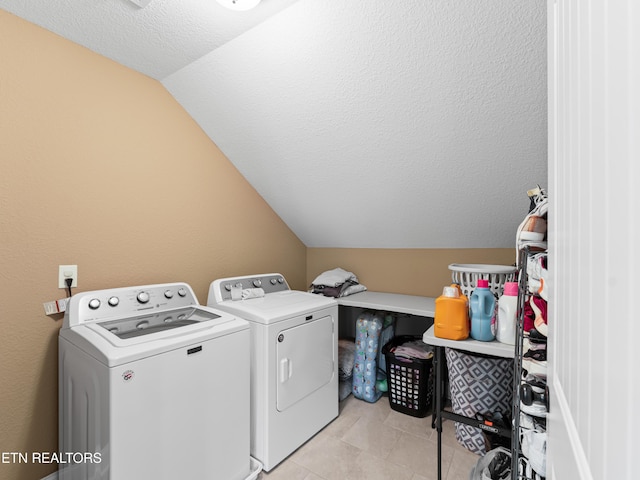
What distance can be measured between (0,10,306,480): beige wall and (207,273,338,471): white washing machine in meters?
0.57

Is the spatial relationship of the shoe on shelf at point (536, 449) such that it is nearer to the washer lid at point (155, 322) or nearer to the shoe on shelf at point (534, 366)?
the shoe on shelf at point (534, 366)

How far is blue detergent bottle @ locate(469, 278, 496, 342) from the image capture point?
1555mm

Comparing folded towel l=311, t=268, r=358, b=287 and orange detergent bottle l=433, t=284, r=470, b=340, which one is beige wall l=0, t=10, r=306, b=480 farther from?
orange detergent bottle l=433, t=284, r=470, b=340

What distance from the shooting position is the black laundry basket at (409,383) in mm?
2377

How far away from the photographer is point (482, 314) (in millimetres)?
1562

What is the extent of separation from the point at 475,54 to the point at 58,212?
2262mm

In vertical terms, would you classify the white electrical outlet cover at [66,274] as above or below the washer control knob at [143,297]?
above

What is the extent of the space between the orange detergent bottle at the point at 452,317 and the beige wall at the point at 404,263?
3.68 ft

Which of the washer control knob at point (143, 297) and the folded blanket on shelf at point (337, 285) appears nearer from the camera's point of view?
→ the washer control knob at point (143, 297)

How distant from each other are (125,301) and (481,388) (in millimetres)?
2198

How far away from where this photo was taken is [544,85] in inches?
57.9

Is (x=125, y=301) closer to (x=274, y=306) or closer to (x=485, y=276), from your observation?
(x=274, y=306)

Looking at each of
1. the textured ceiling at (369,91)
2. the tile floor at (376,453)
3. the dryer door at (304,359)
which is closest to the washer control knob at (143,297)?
the dryer door at (304,359)

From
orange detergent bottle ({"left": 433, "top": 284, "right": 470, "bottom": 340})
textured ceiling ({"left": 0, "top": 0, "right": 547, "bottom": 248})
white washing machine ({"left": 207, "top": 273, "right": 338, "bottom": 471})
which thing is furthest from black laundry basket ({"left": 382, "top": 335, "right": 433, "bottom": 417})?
textured ceiling ({"left": 0, "top": 0, "right": 547, "bottom": 248})
